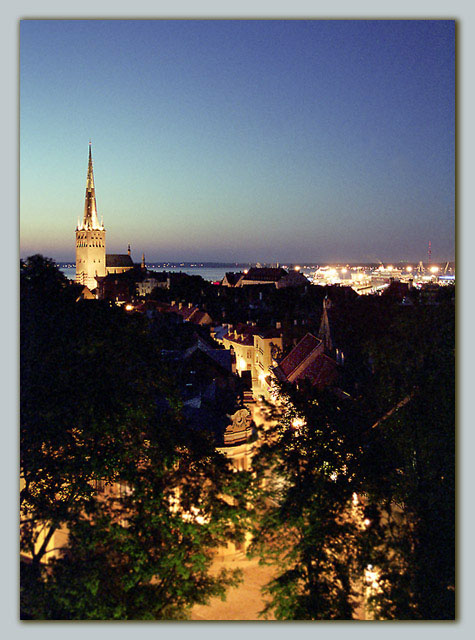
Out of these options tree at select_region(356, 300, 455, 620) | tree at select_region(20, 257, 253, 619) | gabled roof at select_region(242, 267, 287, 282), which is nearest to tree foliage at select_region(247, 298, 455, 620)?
tree at select_region(356, 300, 455, 620)

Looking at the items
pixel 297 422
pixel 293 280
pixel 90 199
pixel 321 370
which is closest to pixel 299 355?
pixel 321 370

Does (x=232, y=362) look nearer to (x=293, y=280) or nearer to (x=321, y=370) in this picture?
(x=321, y=370)

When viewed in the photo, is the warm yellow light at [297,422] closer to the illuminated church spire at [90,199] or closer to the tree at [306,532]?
the tree at [306,532]

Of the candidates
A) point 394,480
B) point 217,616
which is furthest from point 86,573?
point 394,480

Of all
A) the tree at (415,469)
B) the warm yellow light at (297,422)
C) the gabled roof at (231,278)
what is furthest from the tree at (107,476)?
the gabled roof at (231,278)

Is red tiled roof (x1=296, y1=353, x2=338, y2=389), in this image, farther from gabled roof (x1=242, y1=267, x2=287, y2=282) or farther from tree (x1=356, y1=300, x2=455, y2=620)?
gabled roof (x1=242, y1=267, x2=287, y2=282)
